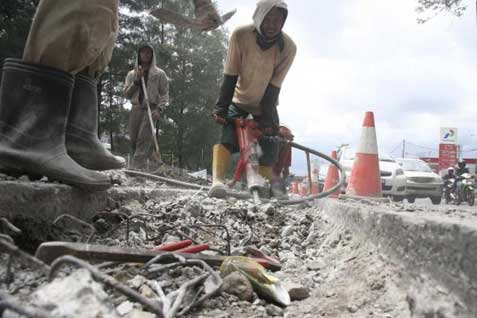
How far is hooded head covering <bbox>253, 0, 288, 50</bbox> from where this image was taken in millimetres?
3818

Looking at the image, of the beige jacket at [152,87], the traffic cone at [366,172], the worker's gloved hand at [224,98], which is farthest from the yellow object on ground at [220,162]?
the beige jacket at [152,87]

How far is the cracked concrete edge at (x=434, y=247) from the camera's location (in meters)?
1.02

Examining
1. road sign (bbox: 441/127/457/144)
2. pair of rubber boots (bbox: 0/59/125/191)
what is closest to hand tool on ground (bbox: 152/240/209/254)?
pair of rubber boots (bbox: 0/59/125/191)

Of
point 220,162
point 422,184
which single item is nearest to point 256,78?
point 220,162

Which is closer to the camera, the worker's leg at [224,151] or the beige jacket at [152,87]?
the worker's leg at [224,151]

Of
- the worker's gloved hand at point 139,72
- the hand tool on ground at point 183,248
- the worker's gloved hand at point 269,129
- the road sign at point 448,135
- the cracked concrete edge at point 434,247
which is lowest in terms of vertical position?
the hand tool on ground at point 183,248

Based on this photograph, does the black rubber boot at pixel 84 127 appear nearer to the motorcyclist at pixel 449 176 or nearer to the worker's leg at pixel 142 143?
the worker's leg at pixel 142 143

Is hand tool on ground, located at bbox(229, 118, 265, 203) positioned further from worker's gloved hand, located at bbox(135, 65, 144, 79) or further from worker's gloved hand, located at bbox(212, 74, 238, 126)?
worker's gloved hand, located at bbox(135, 65, 144, 79)

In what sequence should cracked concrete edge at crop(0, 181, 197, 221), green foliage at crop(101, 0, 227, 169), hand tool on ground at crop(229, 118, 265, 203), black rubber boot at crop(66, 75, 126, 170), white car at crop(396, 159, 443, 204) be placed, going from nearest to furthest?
1. cracked concrete edge at crop(0, 181, 197, 221)
2. black rubber boot at crop(66, 75, 126, 170)
3. hand tool on ground at crop(229, 118, 265, 203)
4. white car at crop(396, 159, 443, 204)
5. green foliage at crop(101, 0, 227, 169)

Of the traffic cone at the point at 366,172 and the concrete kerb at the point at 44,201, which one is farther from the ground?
the traffic cone at the point at 366,172

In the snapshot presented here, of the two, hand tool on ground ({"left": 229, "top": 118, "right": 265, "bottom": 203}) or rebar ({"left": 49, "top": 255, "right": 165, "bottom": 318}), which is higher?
hand tool on ground ({"left": 229, "top": 118, "right": 265, "bottom": 203})

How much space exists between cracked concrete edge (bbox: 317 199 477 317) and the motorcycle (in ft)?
40.9

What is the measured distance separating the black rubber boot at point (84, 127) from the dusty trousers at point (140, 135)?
192 inches

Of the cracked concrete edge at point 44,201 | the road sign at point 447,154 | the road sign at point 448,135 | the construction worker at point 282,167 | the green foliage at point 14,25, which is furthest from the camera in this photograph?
the road sign at point 448,135
